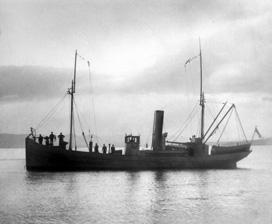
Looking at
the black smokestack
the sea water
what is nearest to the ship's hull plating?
the black smokestack

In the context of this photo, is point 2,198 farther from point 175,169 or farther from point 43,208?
point 175,169

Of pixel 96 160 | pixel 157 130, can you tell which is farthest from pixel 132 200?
pixel 157 130

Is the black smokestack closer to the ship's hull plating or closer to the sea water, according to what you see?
the ship's hull plating

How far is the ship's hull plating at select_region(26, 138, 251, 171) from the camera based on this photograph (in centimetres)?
3375

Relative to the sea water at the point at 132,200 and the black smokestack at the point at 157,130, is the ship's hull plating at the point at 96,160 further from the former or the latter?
the sea water at the point at 132,200

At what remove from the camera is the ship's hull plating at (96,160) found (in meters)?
33.8

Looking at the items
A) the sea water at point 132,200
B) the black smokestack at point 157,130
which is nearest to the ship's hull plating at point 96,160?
the black smokestack at point 157,130

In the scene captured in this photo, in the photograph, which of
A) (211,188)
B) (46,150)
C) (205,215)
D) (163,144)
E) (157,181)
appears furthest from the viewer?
(163,144)

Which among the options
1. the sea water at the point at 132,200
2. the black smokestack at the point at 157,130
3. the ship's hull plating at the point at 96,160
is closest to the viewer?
the sea water at the point at 132,200

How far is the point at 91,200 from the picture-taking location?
65.3ft

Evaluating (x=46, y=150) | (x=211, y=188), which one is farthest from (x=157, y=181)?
(x=46, y=150)

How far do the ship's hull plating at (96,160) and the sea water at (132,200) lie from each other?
115 inches

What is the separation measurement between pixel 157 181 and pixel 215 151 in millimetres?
12743

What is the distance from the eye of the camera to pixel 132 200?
20.1m
